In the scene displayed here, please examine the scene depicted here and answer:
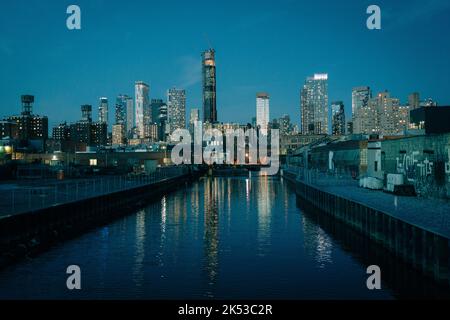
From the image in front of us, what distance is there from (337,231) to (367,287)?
680 inches

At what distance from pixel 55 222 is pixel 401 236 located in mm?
25488

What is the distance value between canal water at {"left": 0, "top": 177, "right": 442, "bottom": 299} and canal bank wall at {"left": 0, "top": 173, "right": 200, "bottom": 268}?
1.43 metres

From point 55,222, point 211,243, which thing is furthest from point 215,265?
point 55,222

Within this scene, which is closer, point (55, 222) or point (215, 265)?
point (215, 265)

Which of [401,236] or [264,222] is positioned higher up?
[401,236]

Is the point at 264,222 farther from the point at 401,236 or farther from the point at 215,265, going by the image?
the point at 401,236

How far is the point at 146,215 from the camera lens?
5738cm

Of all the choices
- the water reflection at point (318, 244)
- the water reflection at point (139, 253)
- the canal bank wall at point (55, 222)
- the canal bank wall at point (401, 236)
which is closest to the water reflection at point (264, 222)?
the water reflection at point (318, 244)

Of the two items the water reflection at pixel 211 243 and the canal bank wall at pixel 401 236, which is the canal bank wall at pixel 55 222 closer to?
the water reflection at pixel 211 243

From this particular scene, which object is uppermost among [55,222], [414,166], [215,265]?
[414,166]

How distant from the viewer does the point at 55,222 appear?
3991cm

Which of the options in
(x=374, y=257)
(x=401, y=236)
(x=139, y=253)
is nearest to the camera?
(x=401, y=236)

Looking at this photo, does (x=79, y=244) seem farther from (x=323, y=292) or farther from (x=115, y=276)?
(x=323, y=292)

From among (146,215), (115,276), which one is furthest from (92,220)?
(115,276)
